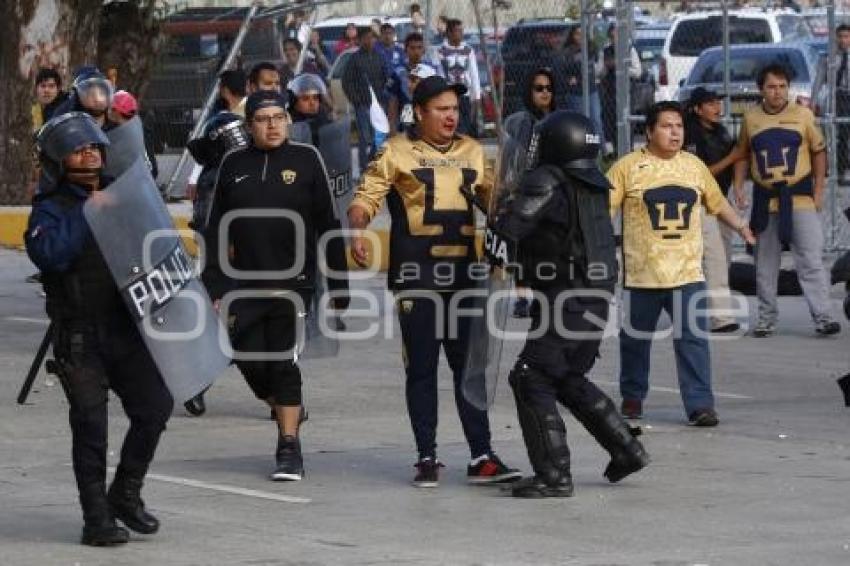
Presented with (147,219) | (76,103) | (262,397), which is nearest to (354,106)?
(76,103)

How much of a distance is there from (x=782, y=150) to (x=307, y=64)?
1172cm

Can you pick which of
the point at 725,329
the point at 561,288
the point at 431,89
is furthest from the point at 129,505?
the point at 725,329

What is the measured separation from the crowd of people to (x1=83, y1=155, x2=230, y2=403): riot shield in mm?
65

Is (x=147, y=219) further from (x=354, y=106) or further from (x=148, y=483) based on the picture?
(x=354, y=106)

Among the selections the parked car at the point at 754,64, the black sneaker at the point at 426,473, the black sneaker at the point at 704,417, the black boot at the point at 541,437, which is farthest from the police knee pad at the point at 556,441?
the parked car at the point at 754,64

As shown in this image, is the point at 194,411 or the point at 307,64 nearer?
the point at 194,411

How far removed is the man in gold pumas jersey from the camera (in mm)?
11828

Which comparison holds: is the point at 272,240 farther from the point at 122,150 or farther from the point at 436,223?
the point at 122,150

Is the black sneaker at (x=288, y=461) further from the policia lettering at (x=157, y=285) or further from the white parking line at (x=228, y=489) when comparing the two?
the policia lettering at (x=157, y=285)

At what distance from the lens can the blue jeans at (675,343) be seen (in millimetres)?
11836

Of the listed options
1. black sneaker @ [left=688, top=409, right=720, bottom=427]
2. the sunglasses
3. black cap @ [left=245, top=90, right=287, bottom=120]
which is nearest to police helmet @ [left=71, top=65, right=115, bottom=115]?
black cap @ [left=245, top=90, right=287, bottom=120]

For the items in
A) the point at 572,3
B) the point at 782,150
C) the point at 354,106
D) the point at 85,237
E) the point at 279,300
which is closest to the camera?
the point at 85,237

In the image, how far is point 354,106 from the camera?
2516 cm

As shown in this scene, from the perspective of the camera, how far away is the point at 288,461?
10.2m
